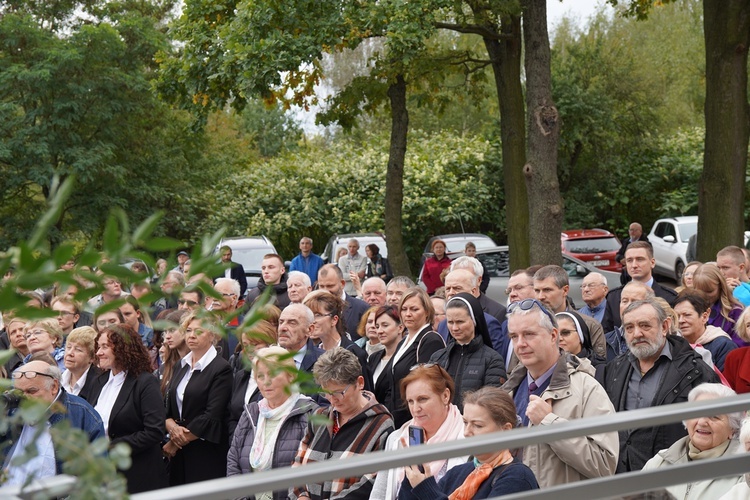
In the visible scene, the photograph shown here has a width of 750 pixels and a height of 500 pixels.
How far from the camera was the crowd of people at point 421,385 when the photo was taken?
4.73 meters

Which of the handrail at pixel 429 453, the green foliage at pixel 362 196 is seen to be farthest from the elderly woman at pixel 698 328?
the green foliage at pixel 362 196

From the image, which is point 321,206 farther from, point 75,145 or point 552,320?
point 552,320

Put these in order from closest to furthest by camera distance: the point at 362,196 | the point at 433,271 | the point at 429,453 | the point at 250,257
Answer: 1. the point at 429,453
2. the point at 433,271
3. the point at 250,257
4. the point at 362,196

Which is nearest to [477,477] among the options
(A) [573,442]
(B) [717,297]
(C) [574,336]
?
(A) [573,442]

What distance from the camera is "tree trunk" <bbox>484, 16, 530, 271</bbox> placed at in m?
16.7

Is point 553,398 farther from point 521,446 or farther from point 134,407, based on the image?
point 521,446

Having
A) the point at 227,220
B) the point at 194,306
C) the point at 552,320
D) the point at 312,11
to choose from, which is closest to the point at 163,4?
the point at 227,220

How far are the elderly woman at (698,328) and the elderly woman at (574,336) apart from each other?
2.16ft

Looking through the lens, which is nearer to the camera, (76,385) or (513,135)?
(76,385)

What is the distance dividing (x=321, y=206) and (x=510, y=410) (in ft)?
92.4

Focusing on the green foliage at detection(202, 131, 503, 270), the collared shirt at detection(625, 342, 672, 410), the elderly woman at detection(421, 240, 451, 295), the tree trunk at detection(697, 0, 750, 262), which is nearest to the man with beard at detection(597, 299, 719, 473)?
the collared shirt at detection(625, 342, 672, 410)

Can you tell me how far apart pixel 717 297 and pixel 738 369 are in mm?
1710

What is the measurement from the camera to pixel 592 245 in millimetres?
23859

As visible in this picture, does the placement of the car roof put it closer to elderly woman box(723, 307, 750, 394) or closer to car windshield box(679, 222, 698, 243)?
car windshield box(679, 222, 698, 243)
